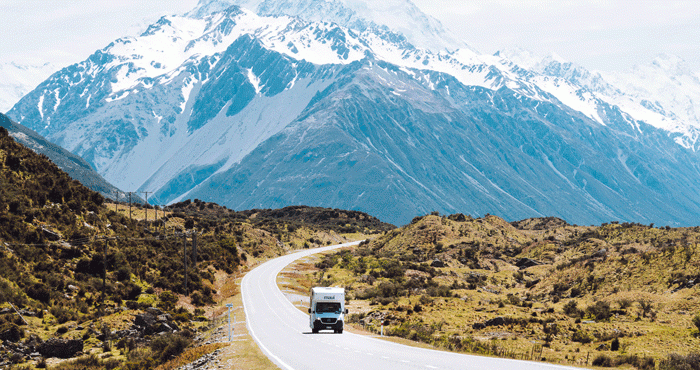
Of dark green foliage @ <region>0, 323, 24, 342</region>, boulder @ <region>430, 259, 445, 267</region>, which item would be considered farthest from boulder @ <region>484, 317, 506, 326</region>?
boulder @ <region>430, 259, 445, 267</region>

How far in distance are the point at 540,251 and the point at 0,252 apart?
2673 inches

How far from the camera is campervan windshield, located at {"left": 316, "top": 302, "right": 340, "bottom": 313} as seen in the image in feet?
139

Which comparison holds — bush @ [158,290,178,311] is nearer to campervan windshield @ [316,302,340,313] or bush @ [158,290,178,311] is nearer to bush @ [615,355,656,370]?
campervan windshield @ [316,302,340,313]

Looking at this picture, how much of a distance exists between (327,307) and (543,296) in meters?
26.7

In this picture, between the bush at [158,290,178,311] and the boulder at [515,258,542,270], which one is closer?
the bush at [158,290,178,311]

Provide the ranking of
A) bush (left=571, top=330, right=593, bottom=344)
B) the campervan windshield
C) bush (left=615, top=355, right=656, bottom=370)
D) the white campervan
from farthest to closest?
the campervan windshield → the white campervan → bush (left=571, top=330, right=593, bottom=344) → bush (left=615, top=355, right=656, bottom=370)

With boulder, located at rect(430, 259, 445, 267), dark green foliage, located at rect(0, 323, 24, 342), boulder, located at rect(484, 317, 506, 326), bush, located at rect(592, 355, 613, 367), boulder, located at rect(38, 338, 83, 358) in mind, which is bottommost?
boulder, located at rect(38, 338, 83, 358)

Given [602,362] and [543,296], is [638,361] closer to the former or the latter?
[602,362]

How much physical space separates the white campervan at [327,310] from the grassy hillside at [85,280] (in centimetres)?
707

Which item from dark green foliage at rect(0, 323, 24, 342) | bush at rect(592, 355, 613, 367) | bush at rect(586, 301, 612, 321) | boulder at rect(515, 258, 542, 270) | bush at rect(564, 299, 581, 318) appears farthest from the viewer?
boulder at rect(515, 258, 542, 270)

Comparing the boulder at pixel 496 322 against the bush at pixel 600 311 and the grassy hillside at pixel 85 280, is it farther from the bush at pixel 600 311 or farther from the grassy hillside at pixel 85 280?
the grassy hillside at pixel 85 280

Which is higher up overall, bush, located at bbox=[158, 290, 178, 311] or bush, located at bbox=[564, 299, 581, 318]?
bush, located at bbox=[564, 299, 581, 318]

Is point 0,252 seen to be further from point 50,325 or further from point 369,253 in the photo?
point 369,253

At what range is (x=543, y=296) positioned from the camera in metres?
60.3
